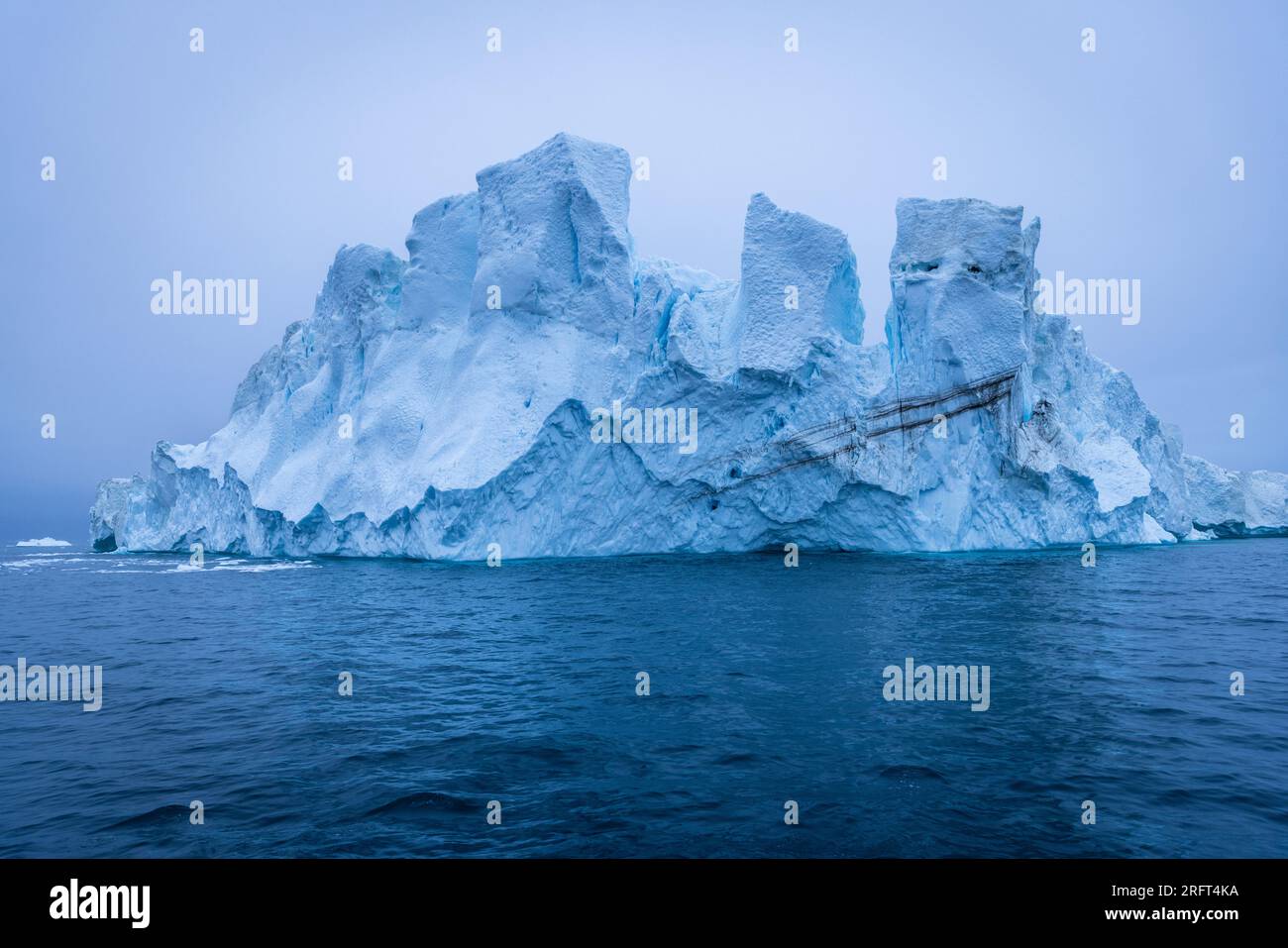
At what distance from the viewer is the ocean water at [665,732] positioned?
4371mm

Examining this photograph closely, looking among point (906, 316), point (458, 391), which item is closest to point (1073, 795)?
point (906, 316)

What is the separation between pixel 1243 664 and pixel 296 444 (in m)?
27.3

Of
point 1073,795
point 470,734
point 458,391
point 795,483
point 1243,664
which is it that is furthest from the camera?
point 458,391

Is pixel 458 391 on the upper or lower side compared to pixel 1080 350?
lower

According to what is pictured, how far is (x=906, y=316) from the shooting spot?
22328 millimetres

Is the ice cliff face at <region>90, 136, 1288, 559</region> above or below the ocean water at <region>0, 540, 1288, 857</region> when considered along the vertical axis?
above

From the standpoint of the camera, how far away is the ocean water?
437 centimetres

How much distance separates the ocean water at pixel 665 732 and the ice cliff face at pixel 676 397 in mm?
8591

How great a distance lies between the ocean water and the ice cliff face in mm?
8591

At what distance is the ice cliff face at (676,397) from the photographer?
21.3 m

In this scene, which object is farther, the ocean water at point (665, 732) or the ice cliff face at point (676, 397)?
the ice cliff face at point (676, 397)

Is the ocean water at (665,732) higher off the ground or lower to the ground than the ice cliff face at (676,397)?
lower

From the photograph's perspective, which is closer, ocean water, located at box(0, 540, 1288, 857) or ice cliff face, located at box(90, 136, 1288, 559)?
ocean water, located at box(0, 540, 1288, 857)
